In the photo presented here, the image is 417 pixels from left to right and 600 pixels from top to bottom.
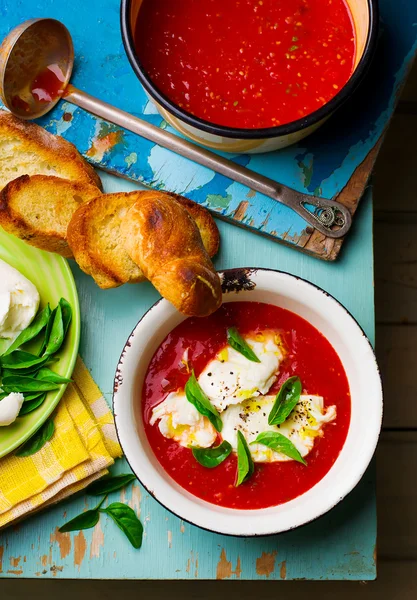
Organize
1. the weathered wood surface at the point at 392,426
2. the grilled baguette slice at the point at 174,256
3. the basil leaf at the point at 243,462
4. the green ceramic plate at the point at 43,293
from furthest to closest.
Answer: the weathered wood surface at the point at 392,426
the green ceramic plate at the point at 43,293
the basil leaf at the point at 243,462
the grilled baguette slice at the point at 174,256

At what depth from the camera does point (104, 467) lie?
1.58 metres

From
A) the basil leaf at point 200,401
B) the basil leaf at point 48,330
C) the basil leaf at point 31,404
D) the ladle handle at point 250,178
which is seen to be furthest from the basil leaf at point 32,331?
the ladle handle at point 250,178

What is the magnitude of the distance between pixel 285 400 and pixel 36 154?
0.79 meters

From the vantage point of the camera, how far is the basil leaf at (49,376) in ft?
5.03

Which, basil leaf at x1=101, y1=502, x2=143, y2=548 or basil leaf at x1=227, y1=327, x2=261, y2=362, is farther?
basil leaf at x1=101, y1=502, x2=143, y2=548

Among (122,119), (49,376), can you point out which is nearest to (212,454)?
(49,376)

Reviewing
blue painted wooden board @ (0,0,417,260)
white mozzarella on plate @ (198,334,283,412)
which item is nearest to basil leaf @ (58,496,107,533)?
white mozzarella on plate @ (198,334,283,412)

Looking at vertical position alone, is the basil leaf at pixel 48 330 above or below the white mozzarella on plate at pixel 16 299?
below

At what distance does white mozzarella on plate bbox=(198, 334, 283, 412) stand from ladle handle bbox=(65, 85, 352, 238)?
31 cm

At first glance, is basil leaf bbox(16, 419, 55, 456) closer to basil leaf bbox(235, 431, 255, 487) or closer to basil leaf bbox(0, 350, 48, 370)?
basil leaf bbox(0, 350, 48, 370)

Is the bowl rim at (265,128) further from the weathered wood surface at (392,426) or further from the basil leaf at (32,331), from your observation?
the weathered wood surface at (392,426)

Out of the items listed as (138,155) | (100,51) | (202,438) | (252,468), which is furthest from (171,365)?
(100,51)

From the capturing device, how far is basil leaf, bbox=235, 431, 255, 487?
4.74 feet

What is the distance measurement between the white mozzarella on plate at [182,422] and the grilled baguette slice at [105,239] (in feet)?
0.91
